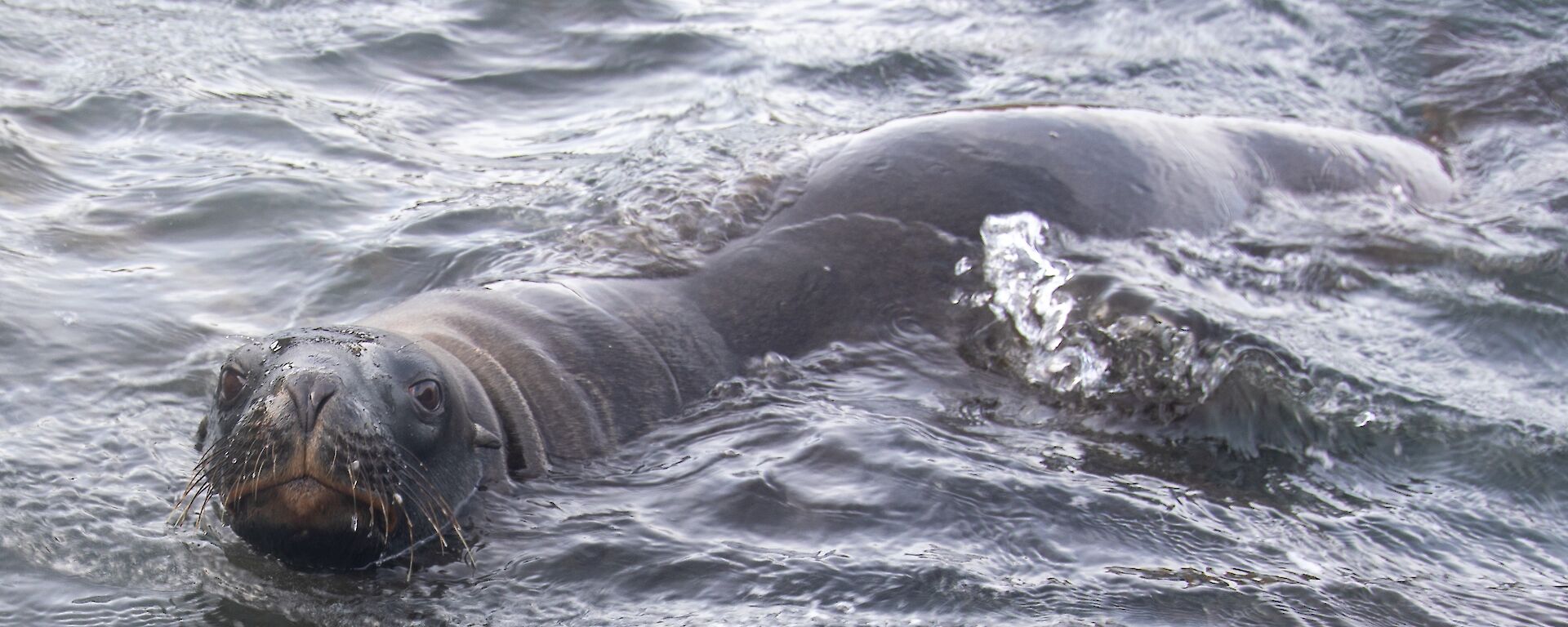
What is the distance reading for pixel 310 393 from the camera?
383 centimetres

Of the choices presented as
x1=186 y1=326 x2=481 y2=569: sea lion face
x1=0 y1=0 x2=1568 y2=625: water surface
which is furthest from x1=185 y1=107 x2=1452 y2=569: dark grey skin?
x1=0 y1=0 x2=1568 y2=625: water surface

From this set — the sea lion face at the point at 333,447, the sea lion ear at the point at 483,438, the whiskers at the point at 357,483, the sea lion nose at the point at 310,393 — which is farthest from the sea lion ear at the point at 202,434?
the sea lion ear at the point at 483,438

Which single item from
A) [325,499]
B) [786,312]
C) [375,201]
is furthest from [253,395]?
[375,201]

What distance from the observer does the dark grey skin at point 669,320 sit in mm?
3926

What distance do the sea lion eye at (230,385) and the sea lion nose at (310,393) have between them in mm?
263

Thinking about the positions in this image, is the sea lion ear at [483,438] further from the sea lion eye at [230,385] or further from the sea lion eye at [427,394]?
the sea lion eye at [230,385]

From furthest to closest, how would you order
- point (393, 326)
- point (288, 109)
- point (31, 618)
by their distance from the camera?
1. point (288, 109)
2. point (393, 326)
3. point (31, 618)

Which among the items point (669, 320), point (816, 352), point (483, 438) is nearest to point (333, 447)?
point (483, 438)

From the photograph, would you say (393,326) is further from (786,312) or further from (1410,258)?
(1410,258)

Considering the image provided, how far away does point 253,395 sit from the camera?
3.96 meters

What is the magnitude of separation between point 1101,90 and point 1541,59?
283 cm

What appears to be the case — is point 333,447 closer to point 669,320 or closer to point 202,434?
point 202,434

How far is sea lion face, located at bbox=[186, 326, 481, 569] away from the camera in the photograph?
382 cm

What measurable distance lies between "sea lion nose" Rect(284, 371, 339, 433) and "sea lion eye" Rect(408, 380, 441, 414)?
0.31 metres
